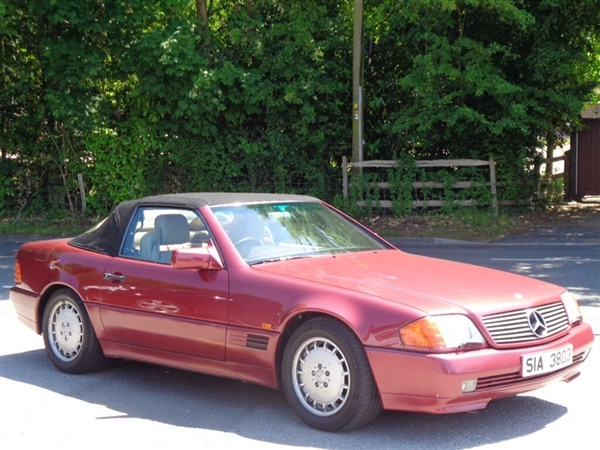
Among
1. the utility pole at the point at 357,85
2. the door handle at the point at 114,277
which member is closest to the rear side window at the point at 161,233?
the door handle at the point at 114,277

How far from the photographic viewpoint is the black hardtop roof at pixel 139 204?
6.57 metres

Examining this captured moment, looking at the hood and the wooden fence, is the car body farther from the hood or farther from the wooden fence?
the wooden fence

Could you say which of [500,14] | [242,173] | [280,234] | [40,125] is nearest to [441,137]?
[500,14]

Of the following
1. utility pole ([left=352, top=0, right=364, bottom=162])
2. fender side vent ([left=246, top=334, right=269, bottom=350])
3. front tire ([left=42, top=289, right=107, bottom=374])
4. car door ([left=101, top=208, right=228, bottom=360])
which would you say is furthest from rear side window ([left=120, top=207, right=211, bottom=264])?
utility pole ([left=352, top=0, right=364, bottom=162])

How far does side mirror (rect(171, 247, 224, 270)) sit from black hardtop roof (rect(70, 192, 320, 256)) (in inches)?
22.8

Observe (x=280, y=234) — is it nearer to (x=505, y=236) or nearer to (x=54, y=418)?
(x=54, y=418)

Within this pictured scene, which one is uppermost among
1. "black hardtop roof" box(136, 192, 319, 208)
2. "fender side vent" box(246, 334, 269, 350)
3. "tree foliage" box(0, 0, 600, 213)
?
"tree foliage" box(0, 0, 600, 213)

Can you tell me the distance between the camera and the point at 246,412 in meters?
5.86

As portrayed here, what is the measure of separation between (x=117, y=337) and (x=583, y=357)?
3298 mm

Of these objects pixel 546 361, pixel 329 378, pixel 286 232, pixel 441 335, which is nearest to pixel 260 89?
pixel 286 232

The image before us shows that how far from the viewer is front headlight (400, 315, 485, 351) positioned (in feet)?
16.2

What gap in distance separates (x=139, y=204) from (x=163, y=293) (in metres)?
1.03

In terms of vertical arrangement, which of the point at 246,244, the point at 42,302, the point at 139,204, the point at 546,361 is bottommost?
the point at 546,361

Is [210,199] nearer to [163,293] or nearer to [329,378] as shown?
[163,293]
